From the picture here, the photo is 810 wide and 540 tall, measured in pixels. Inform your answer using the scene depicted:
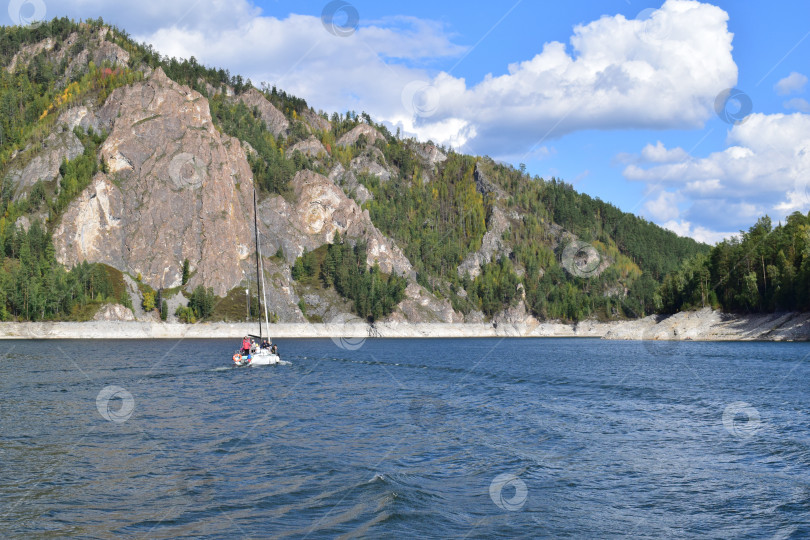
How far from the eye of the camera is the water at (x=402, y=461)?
19016 mm

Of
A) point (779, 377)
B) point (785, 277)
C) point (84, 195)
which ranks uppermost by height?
point (84, 195)

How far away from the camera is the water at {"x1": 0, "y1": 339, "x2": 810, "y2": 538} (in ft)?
62.4

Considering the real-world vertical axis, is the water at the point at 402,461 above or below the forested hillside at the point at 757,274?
below

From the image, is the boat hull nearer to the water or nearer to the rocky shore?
the water

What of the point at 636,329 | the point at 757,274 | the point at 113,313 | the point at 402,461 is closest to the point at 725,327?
the point at 757,274

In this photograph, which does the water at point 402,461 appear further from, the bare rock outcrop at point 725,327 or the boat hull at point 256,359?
the bare rock outcrop at point 725,327

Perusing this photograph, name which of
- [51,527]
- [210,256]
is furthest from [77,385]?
[210,256]

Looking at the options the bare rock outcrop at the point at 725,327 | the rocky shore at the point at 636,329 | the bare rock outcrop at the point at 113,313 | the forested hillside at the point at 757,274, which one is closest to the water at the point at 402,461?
the bare rock outcrop at the point at 725,327

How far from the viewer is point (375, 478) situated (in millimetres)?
23438

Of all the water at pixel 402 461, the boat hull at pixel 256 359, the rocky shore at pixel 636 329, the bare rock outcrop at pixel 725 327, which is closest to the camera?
the water at pixel 402 461

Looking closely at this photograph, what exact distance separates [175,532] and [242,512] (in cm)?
234

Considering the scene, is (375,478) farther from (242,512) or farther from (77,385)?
(77,385)

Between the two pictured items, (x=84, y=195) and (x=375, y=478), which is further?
(x=84, y=195)

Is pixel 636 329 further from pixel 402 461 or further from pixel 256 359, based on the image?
pixel 402 461
